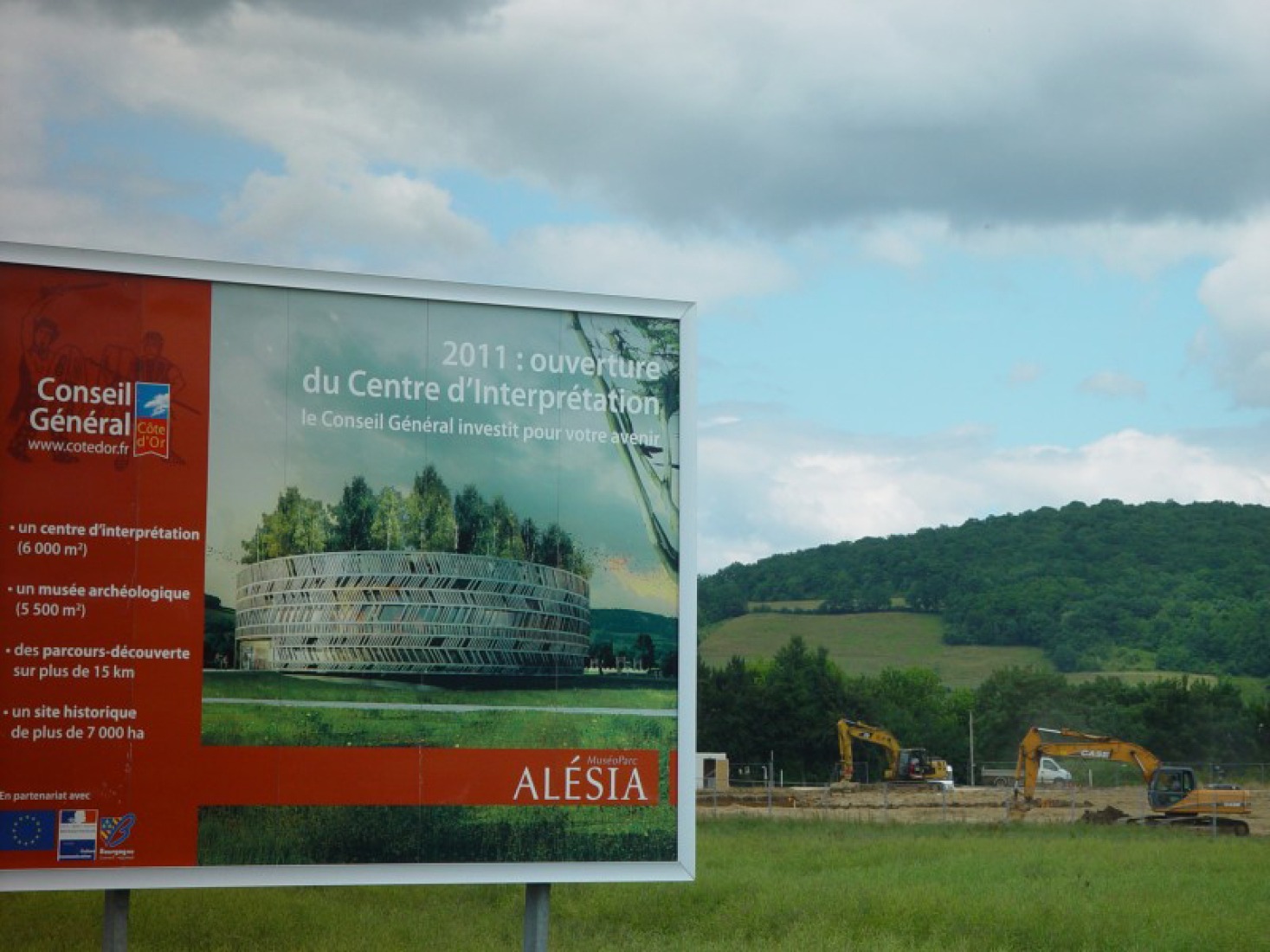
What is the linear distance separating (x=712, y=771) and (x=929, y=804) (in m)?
12.1

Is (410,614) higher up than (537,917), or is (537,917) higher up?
(410,614)

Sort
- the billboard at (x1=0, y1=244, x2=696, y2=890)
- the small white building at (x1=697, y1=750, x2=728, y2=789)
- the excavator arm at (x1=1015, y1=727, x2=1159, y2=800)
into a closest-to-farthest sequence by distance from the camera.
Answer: the billboard at (x1=0, y1=244, x2=696, y2=890) → the excavator arm at (x1=1015, y1=727, x2=1159, y2=800) → the small white building at (x1=697, y1=750, x2=728, y2=789)

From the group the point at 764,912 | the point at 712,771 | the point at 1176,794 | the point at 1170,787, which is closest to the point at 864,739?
the point at 712,771

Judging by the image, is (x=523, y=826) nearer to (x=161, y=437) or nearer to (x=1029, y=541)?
(x=161, y=437)

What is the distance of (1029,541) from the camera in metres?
94.8

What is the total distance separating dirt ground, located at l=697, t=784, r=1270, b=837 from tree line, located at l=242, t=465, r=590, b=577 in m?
24.1

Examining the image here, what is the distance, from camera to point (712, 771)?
173 ft

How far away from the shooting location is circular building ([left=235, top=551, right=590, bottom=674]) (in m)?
10.1

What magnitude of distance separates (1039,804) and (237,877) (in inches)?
1213

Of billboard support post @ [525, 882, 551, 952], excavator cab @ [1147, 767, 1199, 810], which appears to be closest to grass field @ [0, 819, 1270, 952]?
billboard support post @ [525, 882, 551, 952]

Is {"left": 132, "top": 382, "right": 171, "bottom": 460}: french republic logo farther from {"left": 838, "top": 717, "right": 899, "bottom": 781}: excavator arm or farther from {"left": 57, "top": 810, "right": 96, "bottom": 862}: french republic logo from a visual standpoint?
{"left": 838, "top": 717, "right": 899, "bottom": 781}: excavator arm

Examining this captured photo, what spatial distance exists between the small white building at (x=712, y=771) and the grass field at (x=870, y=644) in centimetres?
2928

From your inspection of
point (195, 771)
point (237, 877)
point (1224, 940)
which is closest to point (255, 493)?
point (195, 771)

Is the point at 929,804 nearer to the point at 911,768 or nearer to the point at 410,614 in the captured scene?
the point at 911,768
